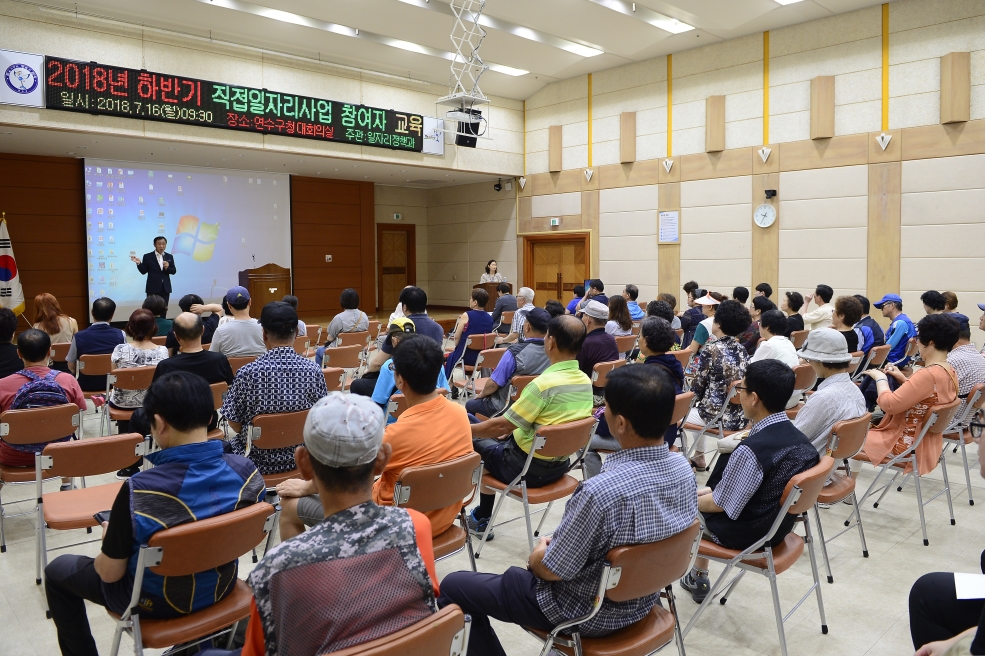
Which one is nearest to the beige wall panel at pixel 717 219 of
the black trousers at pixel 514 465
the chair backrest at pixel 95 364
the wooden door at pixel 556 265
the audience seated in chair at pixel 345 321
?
the wooden door at pixel 556 265

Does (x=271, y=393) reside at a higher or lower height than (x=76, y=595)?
higher

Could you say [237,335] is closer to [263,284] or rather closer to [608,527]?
[608,527]

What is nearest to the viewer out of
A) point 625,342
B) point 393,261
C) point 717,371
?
point 717,371

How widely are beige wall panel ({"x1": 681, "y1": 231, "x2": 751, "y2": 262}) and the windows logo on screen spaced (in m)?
8.69

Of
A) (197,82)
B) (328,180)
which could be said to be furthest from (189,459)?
(328,180)

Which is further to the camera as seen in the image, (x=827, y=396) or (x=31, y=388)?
(x=31, y=388)

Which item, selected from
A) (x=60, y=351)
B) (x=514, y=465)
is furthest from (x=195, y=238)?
(x=514, y=465)

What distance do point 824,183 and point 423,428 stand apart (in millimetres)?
9810

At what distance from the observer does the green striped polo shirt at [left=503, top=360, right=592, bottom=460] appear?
3418mm

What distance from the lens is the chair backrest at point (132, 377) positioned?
15.0 feet

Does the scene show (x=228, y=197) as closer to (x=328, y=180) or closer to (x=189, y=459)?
(x=328, y=180)

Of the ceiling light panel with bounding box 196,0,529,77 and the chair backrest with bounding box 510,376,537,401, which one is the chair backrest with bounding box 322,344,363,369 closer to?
the chair backrest with bounding box 510,376,537,401

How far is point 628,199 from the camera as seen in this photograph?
12.8 metres

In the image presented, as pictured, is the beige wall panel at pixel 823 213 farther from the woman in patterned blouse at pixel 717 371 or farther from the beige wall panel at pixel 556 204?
the woman in patterned blouse at pixel 717 371
